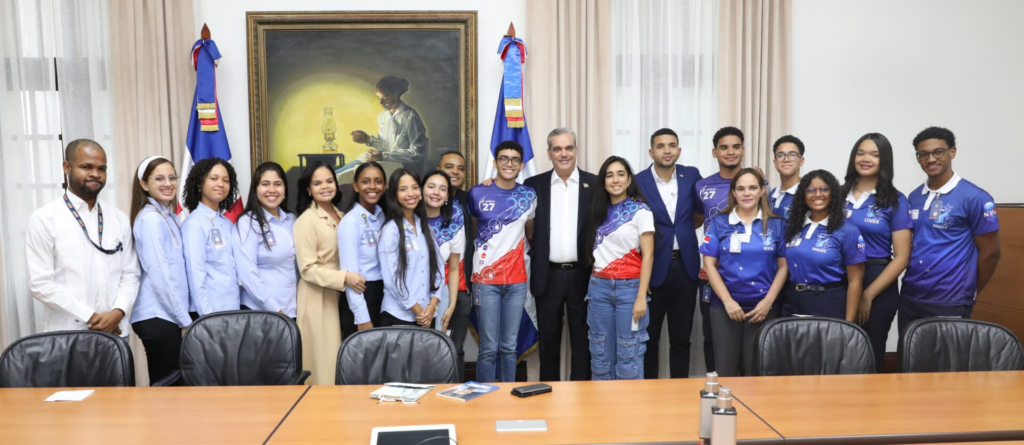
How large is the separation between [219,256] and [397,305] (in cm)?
100

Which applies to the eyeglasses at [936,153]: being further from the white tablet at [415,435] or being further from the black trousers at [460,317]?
the white tablet at [415,435]

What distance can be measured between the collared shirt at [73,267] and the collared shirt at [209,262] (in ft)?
0.99

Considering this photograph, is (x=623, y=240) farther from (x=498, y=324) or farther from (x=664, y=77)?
(x=664, y=77)

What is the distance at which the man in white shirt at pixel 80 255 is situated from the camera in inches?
120

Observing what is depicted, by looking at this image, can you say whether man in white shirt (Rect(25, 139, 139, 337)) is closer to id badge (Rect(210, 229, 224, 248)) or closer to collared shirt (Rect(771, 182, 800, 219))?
id badge (Rect(210, 229, 224, 248))

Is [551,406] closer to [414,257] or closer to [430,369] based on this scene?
[430,369]

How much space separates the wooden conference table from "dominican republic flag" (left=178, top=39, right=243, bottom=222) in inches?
94.6

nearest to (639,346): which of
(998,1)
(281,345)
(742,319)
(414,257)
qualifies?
(742,319)

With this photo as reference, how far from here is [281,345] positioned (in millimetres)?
2791

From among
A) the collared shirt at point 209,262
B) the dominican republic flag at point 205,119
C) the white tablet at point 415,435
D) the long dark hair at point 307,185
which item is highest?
the dominican republic flag at point 205,119

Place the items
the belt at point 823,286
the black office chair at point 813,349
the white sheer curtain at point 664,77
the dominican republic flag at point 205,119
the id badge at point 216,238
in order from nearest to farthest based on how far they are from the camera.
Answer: the black office chair at point 813,349
the id badge at point 216,238
the belt at point 823,286
the dominican republic flag at point 205,119
the white sheer curtain at point 664,77

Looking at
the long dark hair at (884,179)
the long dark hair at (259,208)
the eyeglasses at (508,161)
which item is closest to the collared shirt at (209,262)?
the long dark hair at (259,208)

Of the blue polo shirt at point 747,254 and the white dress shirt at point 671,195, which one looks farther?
the white dress shirt at point 671,195

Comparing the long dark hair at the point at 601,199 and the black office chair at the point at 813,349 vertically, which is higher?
the long dark hair at the point at 601,199
